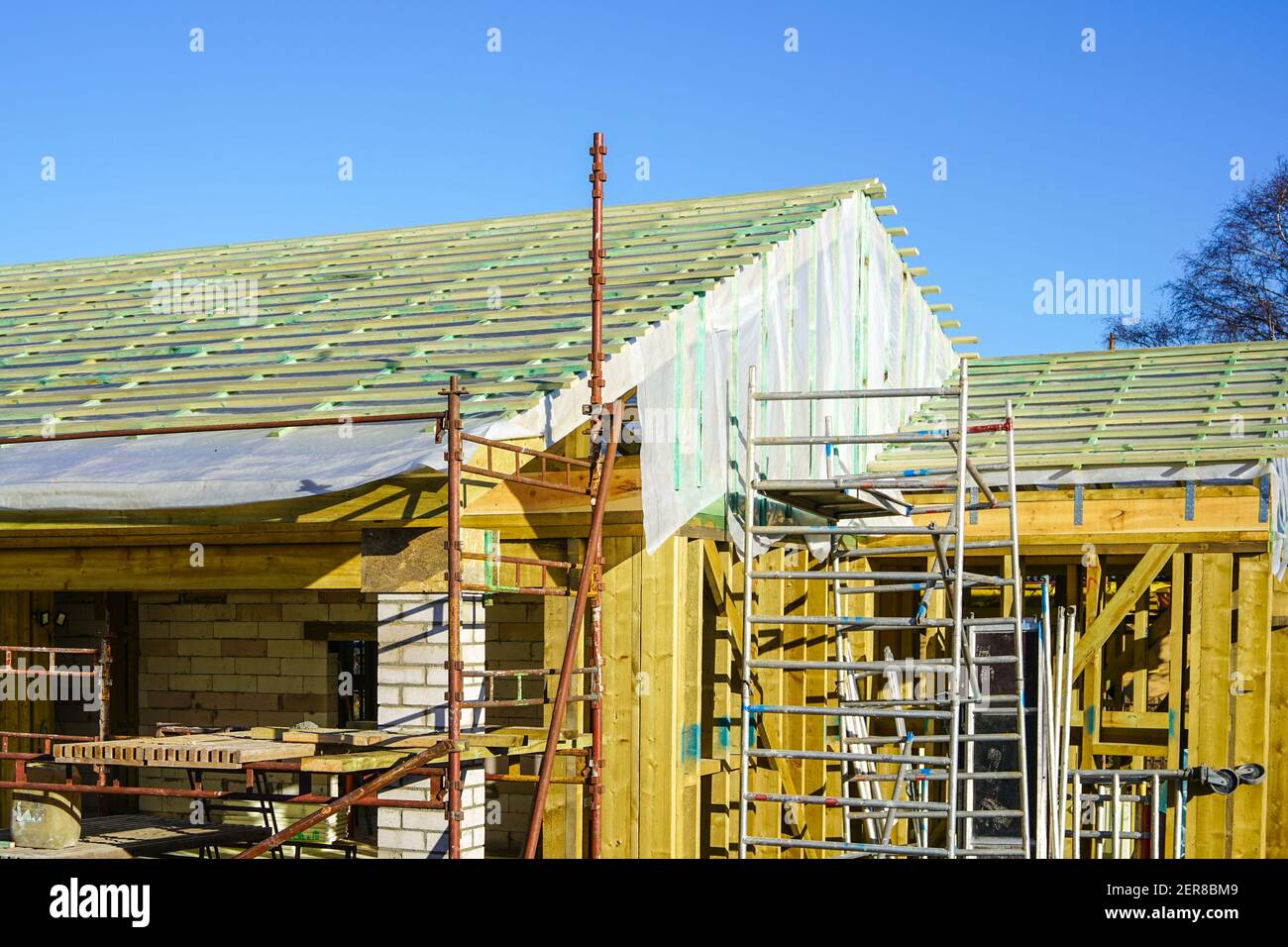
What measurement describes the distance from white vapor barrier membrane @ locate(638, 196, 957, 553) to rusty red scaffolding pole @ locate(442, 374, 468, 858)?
1671 millimetres

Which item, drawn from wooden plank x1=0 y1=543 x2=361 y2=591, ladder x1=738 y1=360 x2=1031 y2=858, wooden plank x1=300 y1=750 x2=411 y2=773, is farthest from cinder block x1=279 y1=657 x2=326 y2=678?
wooden plank x1=300 y1=750 x2=411 y2=773

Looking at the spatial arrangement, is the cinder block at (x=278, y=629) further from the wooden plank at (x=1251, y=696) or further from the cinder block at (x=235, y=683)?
the wooden plank at (x=1251, y=696)

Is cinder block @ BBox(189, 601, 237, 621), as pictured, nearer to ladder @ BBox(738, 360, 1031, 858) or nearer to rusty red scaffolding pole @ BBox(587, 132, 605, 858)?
ladder @ BBox(738, 360, 1031, 858)

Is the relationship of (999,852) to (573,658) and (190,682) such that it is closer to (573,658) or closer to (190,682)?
(573,658)

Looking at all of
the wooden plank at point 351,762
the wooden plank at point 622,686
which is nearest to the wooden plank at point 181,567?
the wooden plank at point 351,762

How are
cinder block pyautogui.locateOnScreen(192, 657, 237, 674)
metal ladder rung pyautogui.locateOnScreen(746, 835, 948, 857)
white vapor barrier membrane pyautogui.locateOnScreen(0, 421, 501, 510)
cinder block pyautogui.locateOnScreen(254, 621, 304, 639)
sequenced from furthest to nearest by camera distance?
cinder block pyautogui.locateOnScreen(192, 657, 237, 674) < cinder block pyautogui.locateOnScreen(254, 621, 304, 639) < metal ladder rung pyautogui.locateOnScreen(746, 835, 948, 857) < white vapor barrier membrane pyautogui.locateOnScreen(0, 421, 501, 510)

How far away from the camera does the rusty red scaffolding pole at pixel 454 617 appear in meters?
8.49

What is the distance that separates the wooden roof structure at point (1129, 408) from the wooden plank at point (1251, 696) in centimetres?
110

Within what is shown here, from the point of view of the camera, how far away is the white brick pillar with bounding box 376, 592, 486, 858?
9672 millimetres

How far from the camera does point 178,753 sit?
8805mm
